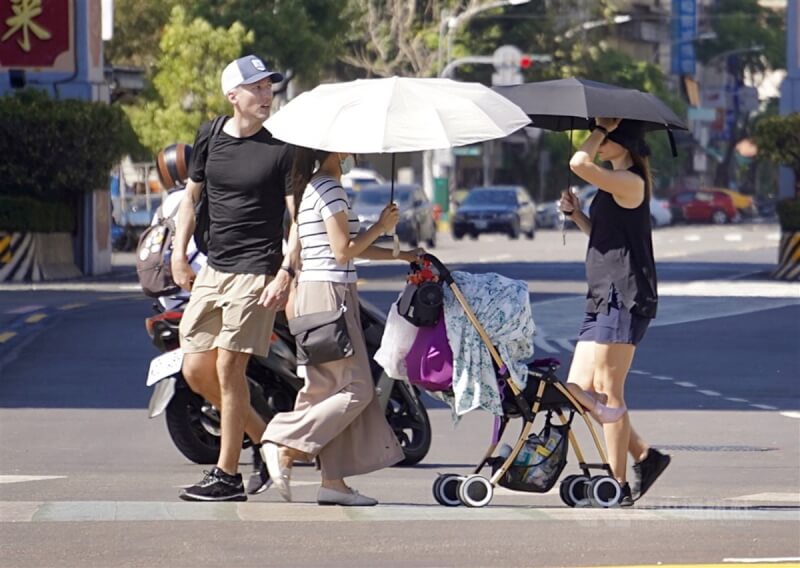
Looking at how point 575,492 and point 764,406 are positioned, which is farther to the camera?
point 764,406

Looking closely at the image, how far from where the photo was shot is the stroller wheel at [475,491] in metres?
8.91

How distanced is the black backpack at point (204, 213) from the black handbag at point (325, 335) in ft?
2.23

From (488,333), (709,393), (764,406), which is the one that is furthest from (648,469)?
(709,393)

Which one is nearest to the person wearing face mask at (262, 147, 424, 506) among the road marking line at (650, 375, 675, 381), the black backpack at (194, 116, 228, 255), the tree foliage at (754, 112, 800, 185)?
the black backpack at (194, 116, 228, 255)

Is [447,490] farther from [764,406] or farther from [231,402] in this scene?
[764,406]

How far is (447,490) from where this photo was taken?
898cm

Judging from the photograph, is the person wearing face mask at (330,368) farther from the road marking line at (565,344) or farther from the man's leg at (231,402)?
the road marking line at (565,344)

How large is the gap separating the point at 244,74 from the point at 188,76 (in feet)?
139

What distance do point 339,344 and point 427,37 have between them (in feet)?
200

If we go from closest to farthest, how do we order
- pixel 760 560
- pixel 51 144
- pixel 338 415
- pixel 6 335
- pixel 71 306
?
pixel 760 560 → pixel 338 415 → pixel 6 335 → pixel 71 306 → pixel 51 144

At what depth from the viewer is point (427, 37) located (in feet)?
227

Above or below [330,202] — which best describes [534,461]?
below

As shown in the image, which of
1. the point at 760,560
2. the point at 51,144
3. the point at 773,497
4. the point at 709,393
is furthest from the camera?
the point at 51,144

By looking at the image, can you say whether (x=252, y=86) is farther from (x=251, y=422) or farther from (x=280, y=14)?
(x=280, y=14)
